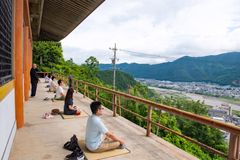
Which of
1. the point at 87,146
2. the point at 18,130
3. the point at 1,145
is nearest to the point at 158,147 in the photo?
the point at 87,146

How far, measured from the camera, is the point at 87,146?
3.73 metres

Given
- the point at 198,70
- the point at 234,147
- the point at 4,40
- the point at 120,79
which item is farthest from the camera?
the point at 198,70

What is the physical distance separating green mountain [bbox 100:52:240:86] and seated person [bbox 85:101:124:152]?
9934 cm

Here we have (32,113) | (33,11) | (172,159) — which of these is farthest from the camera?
(33,11)

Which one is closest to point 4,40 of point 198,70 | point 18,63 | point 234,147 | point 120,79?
point 18,63

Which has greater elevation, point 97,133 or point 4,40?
point 4,40

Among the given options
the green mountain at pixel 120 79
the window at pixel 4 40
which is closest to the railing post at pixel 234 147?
the window at pixel 4 40

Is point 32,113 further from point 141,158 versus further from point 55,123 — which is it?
point 141,158

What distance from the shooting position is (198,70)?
143000mm

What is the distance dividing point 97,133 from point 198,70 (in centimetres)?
14833

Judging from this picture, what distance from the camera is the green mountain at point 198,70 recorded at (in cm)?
12000

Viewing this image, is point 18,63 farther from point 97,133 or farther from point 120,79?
point 120,79

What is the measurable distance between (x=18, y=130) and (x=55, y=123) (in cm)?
93

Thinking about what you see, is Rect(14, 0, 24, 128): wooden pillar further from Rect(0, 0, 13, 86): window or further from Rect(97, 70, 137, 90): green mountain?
Rect(97, 70, 137, 90): green mountain
